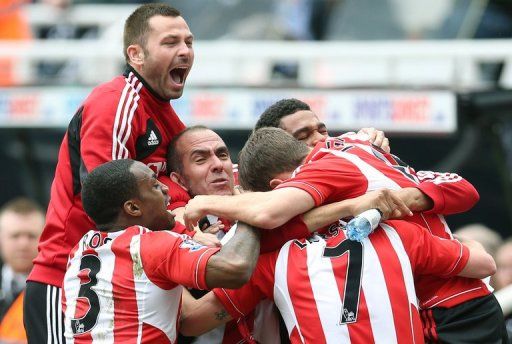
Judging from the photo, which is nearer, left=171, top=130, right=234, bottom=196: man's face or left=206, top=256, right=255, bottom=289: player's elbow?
left=206, top=256, right=255, bottom=289: player's elbow

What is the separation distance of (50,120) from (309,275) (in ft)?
19.3

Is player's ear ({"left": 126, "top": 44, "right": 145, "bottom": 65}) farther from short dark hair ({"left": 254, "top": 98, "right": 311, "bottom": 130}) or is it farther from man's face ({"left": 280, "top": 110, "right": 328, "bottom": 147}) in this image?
man's face ({"left": 280, "top": 110, "right": 328, "bottom": 147})

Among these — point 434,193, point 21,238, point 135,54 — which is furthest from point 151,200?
point 21,238

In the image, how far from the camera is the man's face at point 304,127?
6.46m

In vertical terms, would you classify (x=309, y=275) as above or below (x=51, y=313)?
above

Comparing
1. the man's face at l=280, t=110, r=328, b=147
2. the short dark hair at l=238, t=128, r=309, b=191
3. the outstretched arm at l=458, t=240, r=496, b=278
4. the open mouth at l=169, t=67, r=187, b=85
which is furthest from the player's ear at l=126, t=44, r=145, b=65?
the outstretched arm at l=458, t=240, r=496, b=278

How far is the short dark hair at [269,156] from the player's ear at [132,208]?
56 cm

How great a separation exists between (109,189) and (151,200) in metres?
0.20

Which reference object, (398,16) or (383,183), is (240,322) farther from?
(398,16)

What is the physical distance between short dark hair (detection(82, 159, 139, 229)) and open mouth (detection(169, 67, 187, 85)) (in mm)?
974

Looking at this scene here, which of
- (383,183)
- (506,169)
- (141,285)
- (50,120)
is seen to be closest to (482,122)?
(506,169)

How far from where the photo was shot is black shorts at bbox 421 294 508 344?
576 centimetres

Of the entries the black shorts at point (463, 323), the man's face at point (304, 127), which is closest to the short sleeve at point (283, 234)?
the black shorts at point (463, 323)

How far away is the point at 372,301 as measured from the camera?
548 cm
